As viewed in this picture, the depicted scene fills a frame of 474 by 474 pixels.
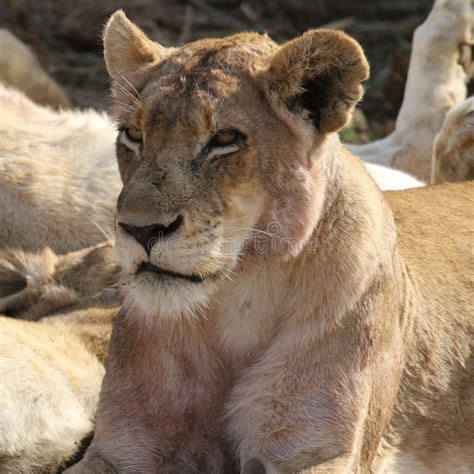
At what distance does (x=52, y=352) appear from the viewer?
4.28 m

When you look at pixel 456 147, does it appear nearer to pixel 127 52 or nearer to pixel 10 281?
pixel 10 281

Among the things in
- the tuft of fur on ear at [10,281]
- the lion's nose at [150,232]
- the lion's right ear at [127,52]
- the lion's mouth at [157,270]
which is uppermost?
the lion's right ear at [127,52]

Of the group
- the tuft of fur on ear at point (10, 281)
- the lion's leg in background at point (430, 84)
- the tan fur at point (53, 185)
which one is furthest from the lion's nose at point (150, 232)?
the lion's leg in background at point (430, 84)

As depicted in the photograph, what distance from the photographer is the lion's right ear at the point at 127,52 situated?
3.76 metres

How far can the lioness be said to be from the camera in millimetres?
3340

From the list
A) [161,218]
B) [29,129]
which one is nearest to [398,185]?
[29,129]

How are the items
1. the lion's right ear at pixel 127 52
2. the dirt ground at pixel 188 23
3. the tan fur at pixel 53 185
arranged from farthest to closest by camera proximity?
1. the dirt ground at pixel 188 23
2. the tan fur at pixel 53 185
3. the lion's right ear at pixel 127 52

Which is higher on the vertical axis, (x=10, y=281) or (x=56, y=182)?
(x=56, y=182)

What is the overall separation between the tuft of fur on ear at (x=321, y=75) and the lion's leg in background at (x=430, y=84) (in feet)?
10.00

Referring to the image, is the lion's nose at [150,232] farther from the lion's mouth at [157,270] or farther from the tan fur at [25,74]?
the tan fur at [25,74]

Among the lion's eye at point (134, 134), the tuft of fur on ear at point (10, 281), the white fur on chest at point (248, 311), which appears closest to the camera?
the lion's eye at point (134, 134)

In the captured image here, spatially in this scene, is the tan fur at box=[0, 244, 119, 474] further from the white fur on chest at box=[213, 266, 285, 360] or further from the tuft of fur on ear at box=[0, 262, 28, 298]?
the white fur on chest at box=[213, 266, 285, 360]

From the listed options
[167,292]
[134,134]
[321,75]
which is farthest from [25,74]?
[167,292]

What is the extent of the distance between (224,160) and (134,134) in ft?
0.95
